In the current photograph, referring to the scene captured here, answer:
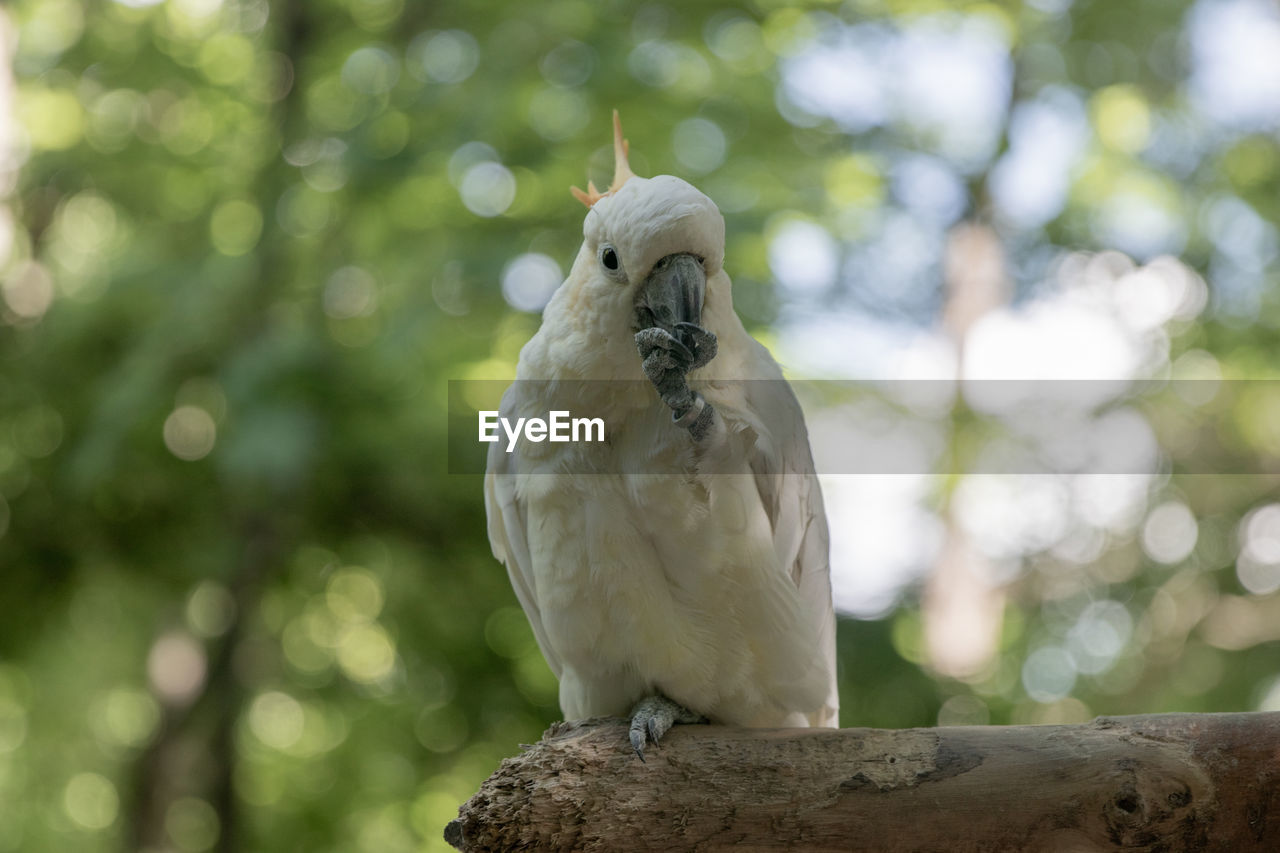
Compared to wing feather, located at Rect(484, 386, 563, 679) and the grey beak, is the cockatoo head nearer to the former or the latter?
the grey beak

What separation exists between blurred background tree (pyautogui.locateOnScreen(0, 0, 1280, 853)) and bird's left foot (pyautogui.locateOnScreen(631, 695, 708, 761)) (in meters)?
1.34

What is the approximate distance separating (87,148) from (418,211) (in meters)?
1.81

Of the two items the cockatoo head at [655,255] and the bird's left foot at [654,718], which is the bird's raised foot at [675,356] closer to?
the cockatoo head at [655,255]

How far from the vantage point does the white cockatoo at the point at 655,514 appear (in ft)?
5.50

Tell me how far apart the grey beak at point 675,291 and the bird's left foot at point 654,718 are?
0.70 metres

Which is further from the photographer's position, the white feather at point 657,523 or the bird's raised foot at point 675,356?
the white feather at point 657,523

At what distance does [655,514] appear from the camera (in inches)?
67.2

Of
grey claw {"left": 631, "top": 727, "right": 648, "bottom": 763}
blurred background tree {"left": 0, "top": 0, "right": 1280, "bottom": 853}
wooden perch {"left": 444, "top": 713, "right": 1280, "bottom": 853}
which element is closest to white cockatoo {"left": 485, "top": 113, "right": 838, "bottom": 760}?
grey claw {"left": 631, "top": 727, "right": 648, "bottom": 763}

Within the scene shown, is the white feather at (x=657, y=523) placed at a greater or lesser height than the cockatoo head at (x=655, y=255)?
Answer: lesser

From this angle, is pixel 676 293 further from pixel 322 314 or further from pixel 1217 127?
pixel 1217 127

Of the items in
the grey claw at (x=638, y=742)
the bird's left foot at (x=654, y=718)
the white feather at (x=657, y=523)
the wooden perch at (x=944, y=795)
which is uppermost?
the white feather at (x=657, y=523)

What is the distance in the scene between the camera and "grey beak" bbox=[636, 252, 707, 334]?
1512 mm

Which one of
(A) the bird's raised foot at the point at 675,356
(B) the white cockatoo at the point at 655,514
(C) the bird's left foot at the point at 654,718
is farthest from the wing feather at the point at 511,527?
(A) the bird's raised foot at the point at 675,356
